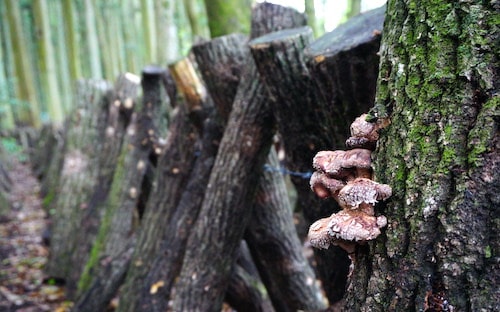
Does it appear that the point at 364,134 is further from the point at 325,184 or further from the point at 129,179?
the point at 129,179

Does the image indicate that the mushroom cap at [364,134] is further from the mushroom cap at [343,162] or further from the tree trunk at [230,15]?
the tree trunk at [230,15]

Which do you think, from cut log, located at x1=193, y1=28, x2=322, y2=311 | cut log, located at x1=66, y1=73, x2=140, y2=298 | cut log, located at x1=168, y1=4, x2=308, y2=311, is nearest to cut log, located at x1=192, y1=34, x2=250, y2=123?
cut log, located at x1=193, y1=28, x2=322, y2=311

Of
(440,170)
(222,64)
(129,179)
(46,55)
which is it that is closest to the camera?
(440,170)

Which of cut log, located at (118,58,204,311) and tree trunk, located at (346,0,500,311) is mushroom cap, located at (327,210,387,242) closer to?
tree trunk, located at (346,0,500,311)

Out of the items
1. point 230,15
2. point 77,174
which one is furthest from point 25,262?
point 230,15

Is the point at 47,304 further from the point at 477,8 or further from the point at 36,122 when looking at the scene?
the point at 36,122

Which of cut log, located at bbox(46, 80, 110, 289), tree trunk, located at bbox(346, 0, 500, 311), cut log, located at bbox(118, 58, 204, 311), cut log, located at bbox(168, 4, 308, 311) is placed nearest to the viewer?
tree trunk, located at bbox(346, 0, 500, 311)

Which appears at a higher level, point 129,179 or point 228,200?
point 228,200
